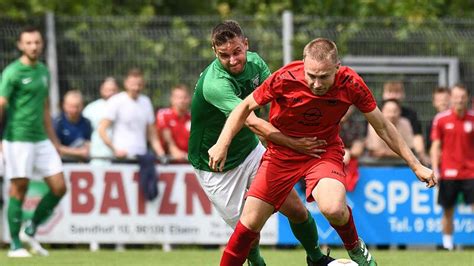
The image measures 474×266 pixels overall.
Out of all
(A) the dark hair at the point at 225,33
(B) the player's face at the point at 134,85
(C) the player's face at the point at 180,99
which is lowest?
(C) the player's face at the point at 180,99

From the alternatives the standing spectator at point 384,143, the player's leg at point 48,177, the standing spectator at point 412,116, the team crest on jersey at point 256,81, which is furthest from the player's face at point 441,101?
the team crest on jersey at point 256,81

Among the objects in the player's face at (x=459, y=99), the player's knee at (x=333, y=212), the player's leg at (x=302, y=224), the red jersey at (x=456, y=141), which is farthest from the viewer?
the red jersey at (x=456, y=141)

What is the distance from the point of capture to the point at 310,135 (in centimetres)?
931

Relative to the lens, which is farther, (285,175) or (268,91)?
(285,175)

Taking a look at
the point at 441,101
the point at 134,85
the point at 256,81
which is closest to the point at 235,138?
the point at 256,81

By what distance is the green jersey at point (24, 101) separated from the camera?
42.0ft

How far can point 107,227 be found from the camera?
1477 centimetres

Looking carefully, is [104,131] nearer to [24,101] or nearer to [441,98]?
[24,101]

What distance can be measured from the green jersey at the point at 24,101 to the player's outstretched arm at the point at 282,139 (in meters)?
4.14

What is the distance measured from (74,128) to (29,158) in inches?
98.4

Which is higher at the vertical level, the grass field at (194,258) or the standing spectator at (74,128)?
the standing spectator at (74,128)

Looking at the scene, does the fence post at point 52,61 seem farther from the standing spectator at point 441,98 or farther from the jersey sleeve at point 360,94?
the jersey sleeve at point 360,94

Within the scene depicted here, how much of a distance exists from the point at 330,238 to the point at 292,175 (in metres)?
5.53

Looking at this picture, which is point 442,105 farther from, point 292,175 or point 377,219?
point 292,175
